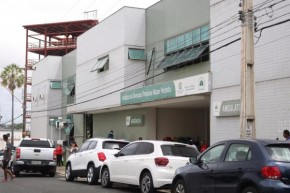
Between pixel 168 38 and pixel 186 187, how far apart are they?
626 inches

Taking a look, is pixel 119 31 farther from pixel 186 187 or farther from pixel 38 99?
pixel 38 99

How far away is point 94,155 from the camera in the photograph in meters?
17.6

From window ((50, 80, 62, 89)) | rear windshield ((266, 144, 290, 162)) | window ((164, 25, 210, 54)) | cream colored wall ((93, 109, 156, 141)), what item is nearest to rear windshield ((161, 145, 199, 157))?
rear windshield ((266, 144, 290, 162))

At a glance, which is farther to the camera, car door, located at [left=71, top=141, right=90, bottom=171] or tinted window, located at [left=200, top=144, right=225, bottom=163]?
car door, located at [left=71, top=141, right=90, bottom=171]

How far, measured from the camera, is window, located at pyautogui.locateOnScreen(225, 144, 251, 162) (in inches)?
372

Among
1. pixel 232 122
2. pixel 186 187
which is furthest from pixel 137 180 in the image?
pixel 232 122

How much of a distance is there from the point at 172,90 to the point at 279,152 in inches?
514

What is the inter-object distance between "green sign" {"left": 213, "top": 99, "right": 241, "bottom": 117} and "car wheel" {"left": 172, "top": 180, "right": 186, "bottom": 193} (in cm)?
711

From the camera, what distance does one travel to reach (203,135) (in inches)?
1130

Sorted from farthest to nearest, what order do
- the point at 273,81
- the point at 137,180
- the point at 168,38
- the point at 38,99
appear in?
the point at 38,99
the point at 168,38
the point at 273,81
the point at 137,180

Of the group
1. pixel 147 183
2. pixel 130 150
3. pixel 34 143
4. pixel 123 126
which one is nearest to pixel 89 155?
pixel 130 150

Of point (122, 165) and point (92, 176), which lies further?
point (92, 176)

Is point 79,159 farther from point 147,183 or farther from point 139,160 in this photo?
point 147,183

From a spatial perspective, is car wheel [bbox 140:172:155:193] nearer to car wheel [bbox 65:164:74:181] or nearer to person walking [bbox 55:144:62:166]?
car wheel [bbox 65:164:74:181]
